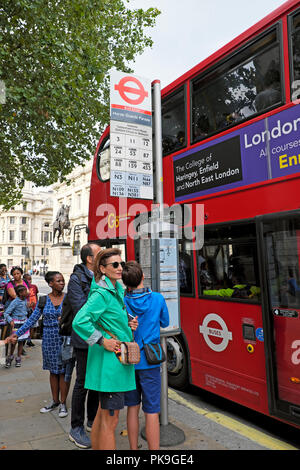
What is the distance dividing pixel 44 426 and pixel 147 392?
5.02 feet

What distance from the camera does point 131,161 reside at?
11.7 ft

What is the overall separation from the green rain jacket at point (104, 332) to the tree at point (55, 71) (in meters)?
6.69

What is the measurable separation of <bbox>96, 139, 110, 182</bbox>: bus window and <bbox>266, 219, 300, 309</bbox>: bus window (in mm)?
3699

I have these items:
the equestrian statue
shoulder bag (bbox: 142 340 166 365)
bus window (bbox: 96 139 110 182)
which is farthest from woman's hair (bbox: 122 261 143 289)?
the equestrian statue

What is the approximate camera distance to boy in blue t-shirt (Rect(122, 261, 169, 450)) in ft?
8.93

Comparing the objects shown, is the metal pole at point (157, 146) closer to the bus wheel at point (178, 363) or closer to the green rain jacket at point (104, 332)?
the green rain jacket at point (104, 332)

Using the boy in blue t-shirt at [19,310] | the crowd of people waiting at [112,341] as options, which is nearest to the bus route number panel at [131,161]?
the crowd of people waiting at [112,341]

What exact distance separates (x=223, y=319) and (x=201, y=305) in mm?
417

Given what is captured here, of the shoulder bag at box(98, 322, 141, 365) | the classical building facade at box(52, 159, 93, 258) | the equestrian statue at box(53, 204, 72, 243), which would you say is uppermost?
the classical building facade at box(52, 159, 93, 258)

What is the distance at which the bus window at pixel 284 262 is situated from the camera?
3.31 m

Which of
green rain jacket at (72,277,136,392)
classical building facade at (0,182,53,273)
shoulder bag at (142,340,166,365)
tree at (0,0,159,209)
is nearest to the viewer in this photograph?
green rain jacket at (72,277,136,392)

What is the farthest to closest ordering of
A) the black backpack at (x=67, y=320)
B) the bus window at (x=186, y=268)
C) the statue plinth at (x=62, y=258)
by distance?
the statue plinth at (x=62, y=258)
the bus window at (x=186, y=268)
the black backpack at (x=67, y=320)

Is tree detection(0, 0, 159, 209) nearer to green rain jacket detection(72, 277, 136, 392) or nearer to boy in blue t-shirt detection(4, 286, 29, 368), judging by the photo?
boy in blue t-shirt detection(4, 286, 29, 368)
